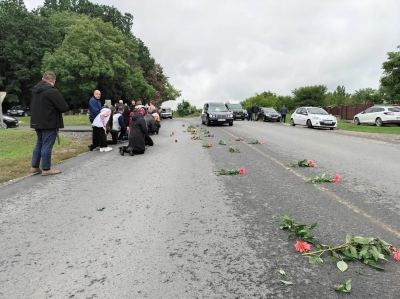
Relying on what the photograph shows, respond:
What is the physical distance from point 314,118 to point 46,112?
67.2ft

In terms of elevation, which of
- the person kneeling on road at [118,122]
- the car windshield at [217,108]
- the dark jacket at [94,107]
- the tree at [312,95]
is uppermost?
the tree at [312,95]

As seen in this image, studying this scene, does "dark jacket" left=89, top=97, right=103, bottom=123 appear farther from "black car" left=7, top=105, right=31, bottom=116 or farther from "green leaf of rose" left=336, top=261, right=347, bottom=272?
"black car" left=7, top=105, right=31, bottom=116

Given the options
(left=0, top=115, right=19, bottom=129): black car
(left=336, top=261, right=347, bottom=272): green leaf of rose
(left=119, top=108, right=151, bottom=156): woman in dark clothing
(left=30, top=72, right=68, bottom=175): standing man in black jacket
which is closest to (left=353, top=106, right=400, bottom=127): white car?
(left=119, top=108, right=151, bottom=156): woman in dark clothing

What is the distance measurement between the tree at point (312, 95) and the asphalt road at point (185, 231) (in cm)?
6837

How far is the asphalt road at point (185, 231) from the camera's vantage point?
2836mm

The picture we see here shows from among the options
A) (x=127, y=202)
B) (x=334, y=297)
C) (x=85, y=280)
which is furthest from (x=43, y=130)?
(x=334, y=297)

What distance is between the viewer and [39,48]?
4934cm

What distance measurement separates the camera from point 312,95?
7262cm

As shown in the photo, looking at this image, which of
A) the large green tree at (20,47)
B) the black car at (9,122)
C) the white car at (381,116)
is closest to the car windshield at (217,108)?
the white car at (381,116)

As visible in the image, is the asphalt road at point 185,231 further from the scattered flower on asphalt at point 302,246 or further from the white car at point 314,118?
the white car at point 314,118

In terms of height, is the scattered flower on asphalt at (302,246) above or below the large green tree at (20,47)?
below

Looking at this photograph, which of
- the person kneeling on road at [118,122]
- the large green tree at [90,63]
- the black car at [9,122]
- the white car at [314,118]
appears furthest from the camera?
the large green tree at [90,63]

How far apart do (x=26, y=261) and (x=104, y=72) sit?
139 ft

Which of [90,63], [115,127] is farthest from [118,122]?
[90,63]
